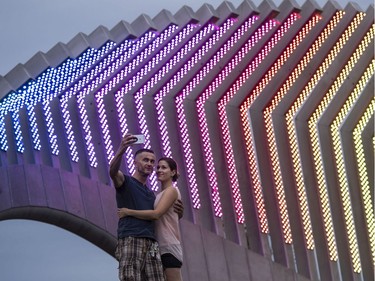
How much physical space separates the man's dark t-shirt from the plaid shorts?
45mm

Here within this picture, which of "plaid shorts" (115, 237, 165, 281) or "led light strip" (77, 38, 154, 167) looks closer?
"plaid shorts" (115, 237, 165, 281)

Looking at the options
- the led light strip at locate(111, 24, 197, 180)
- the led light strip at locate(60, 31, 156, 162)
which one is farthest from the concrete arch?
the led light strip at locate(111, 24, 197, 180)

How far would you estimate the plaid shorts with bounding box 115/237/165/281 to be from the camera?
655cm

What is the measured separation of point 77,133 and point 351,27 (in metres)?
2.89

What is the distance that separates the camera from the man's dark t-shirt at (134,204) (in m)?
6.64

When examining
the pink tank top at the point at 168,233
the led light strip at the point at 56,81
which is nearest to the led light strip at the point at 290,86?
the led light strip at the point at 56,81

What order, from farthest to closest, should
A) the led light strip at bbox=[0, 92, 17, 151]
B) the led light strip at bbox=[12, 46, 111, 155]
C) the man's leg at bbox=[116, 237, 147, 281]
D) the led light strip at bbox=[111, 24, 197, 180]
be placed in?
1. the led light strip at bbox=[111, 24, 197, 180]
2. the led light strip at bbox=[12, 46, 111, 155]
3. the led light strip at bbox=[0, 92, 17, 151]
4. the man's leg at bbox=[116, 237, 147, 281]

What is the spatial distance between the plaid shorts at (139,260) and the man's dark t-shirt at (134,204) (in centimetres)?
5

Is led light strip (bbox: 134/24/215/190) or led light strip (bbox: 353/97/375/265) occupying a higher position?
led light strip (bbox: 134/24/215/190)

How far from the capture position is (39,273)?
33.8 feet

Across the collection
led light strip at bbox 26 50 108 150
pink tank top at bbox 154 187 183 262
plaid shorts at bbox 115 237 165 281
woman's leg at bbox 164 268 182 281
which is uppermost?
led light strip at bbox 26 50 108 150

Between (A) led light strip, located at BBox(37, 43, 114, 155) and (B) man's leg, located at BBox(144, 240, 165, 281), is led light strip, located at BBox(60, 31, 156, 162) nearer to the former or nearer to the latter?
(A) led light strip, located at BBox(37, 43, 114, 155)

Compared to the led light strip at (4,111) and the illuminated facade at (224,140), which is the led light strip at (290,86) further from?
the led light strip at (4,111)

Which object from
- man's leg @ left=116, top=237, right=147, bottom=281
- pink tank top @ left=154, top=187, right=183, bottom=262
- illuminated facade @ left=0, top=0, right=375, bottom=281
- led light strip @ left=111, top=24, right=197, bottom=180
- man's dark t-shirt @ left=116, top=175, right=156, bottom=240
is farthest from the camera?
led light strip @ left=111, top=24, right=197, bottom=180
